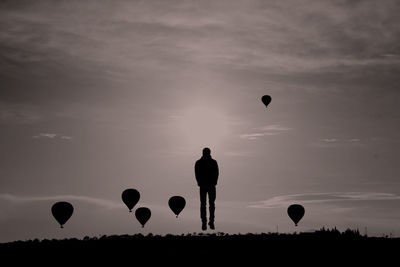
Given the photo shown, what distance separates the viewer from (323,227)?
43375 mm

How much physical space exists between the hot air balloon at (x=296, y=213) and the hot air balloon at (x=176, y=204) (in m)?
11.8

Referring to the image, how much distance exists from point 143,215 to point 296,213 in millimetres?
20609

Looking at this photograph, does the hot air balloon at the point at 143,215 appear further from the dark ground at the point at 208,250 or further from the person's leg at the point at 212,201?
the dark ground at the point at 208,250

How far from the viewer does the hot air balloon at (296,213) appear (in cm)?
7406

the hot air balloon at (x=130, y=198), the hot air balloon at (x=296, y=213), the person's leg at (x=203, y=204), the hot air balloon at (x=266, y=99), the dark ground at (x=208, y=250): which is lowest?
the dark ground at (x=208, y=250)

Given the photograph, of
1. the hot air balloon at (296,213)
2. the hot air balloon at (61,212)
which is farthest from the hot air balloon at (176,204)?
the hot air balloon at (296,213)

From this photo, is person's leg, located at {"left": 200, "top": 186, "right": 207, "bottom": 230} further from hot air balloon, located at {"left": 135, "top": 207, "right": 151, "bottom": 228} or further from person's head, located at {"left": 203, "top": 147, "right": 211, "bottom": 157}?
hot air balloon, located at {"left": 135, "top": 207, "right": 151, "bottom": 228}

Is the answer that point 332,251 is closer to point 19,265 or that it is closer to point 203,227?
point 203,227

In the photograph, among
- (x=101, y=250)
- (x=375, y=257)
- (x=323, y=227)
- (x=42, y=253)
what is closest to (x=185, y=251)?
(x=101, y=250)

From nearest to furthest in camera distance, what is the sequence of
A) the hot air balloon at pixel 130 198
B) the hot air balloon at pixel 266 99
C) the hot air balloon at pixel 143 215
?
1. the hot air balloon at pixel 143 215
2. the hot air balloon at pixel 130 198
3. the hot air balloon at pixel 266 99

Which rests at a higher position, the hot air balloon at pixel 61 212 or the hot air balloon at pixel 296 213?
the hot air balloon at pixel 61 212

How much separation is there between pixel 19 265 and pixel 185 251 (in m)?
7.84

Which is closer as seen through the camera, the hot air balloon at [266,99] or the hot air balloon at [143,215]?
the hot air balloon at [143,215]

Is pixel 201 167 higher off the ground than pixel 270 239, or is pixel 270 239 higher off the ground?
pixel 201 167
